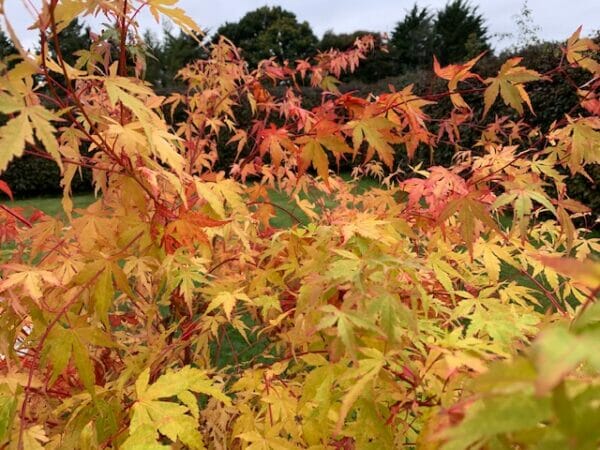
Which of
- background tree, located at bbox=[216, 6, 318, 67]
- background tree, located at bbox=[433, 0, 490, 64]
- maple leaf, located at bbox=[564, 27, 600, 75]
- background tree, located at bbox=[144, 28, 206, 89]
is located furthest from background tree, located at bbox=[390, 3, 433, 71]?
maple leaf, located at bbox=[564, 27, 600, 75]

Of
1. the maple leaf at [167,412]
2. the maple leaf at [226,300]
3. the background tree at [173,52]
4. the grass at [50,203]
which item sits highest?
the background tree at [173,52]

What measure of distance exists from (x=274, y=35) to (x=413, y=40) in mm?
10344

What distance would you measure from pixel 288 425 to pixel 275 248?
0.51 meters

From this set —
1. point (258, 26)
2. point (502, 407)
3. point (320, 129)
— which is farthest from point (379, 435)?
point (258, 26)

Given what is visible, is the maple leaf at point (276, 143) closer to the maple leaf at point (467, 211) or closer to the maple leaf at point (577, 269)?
the maple leaf at point (467, 211)

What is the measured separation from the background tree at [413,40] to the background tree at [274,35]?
6193mm

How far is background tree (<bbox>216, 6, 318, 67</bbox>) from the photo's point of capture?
27172 mm

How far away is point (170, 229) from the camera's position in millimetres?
1211

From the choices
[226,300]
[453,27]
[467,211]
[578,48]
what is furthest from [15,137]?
[453,27]

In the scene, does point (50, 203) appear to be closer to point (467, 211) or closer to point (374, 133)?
point (374, 133)

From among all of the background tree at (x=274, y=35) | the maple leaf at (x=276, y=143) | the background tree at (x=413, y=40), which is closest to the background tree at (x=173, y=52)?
the background tree at (x=274, y=35)

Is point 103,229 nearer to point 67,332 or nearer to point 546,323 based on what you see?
point 67,332

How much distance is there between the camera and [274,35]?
2780cm

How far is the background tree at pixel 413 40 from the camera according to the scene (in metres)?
31.7
